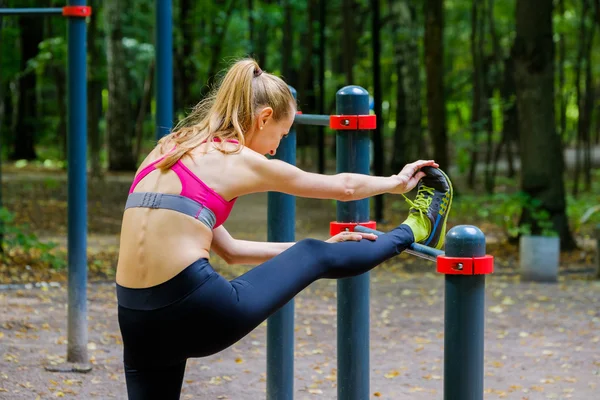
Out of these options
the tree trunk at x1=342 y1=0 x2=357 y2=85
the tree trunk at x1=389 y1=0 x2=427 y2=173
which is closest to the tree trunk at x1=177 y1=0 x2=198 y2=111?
the tree trunk at x1=342 y1=0 x2=357 y2=85

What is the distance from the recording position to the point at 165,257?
2490mm

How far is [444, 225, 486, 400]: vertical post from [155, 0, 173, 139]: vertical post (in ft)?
10.8

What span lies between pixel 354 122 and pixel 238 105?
82 cm

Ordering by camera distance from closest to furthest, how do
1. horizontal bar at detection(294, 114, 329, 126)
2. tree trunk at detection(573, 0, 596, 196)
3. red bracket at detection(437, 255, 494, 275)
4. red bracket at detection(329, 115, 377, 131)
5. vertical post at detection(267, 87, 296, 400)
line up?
red bracket at detection(437, 255, 494, 275) → red bracket at detection(329, 115, 377, 131) → horizontal bar at detection(294, 114, 329, 126) → vertical post at detection(267, 87, 296, 400) → tree trunk at detection(573, 0, 596, 196)

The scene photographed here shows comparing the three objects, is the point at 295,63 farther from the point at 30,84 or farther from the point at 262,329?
the point at 262,329

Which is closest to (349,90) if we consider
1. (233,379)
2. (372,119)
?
(372,119)

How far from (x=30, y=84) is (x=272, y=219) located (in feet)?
71.6

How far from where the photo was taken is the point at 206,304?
97.7 inches

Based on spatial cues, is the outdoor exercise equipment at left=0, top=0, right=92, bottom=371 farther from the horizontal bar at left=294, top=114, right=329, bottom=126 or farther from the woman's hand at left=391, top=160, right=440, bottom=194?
the woman's hand at left=391, top=160, right=440, bottom=194

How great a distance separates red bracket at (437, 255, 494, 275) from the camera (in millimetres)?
2248

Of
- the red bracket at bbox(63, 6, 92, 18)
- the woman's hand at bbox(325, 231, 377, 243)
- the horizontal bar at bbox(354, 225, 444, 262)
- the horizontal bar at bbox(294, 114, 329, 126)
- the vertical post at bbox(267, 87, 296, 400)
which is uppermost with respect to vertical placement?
the red bracket at bbox(63, 6, 92, 18)

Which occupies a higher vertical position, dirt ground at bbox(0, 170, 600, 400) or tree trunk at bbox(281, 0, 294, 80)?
tree trunk at bbox(281, 0, 294, 80)

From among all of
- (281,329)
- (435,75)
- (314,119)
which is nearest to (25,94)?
(435,75)

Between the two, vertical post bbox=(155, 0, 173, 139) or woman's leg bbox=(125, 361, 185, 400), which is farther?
vertical post bbox=(155, 0, 173, 139)
